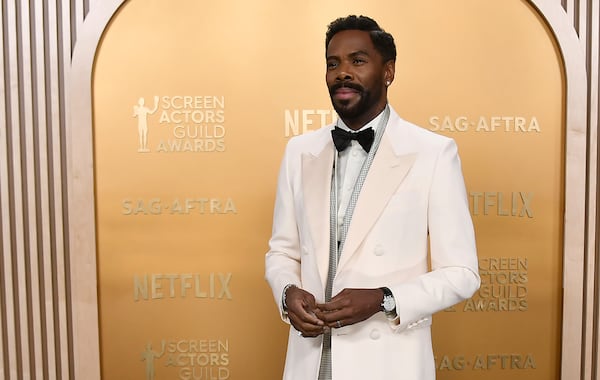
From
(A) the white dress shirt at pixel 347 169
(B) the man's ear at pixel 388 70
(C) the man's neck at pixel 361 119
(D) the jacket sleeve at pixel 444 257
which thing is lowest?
(D) the jacket sleeve at pixel 444 257

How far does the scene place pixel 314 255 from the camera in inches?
64.6

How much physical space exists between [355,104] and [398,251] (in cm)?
47

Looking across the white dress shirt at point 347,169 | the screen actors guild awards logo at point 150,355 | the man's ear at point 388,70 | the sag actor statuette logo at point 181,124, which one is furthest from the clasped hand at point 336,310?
the screen actors guild awards logo at point 150,355

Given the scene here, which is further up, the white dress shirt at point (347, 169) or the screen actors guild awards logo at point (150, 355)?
the white dress shirt at point (347, 169)

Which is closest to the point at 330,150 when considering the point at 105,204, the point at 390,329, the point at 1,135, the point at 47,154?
the point at 390,329

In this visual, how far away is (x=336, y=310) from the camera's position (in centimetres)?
148

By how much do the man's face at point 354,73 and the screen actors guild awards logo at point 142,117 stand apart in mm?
1303

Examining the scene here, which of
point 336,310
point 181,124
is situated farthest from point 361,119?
point 181,124

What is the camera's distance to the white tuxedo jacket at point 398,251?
1560 millimetres

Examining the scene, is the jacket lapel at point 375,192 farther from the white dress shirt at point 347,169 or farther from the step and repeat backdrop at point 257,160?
the step and repeat backdrop at point 257,160

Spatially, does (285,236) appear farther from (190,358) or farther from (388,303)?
(190,358)

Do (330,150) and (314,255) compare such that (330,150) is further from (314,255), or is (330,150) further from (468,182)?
(468,182)

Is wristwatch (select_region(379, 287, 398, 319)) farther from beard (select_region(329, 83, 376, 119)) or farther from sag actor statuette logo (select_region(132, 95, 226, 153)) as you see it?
sag actor statuette logo (select_region(132, 95, 226, 153))

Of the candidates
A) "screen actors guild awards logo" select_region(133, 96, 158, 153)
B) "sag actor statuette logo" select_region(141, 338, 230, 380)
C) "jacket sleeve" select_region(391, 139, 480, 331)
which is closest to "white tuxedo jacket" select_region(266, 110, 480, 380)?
"jacket sleeve" select_region(391, 139, 480, 331)
